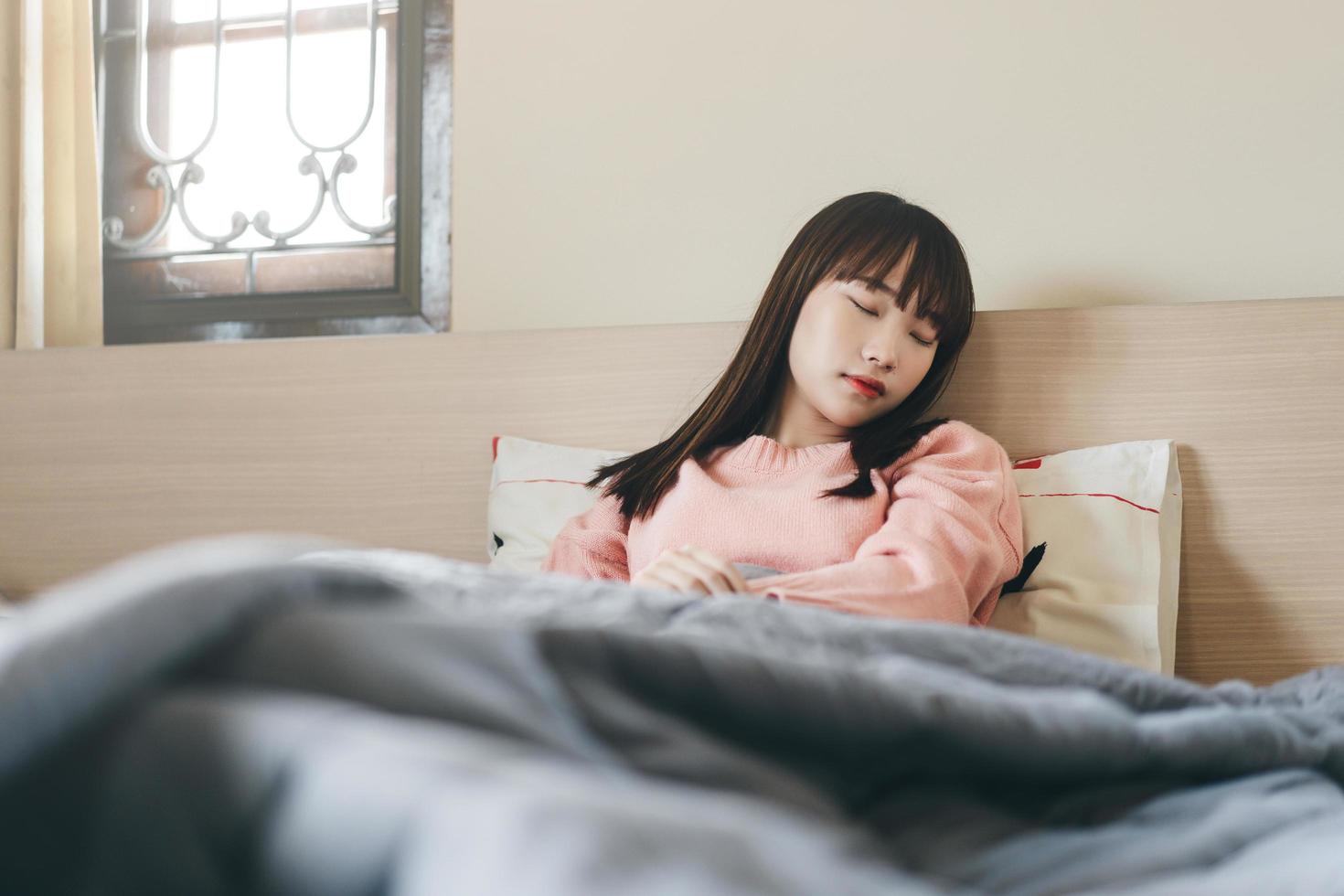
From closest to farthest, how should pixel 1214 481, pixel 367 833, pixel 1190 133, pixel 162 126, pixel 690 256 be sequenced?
pixel 367 833 < pixel 1214 481 < pixel 1190 133 < pixel 690 256 < pixel 162 126

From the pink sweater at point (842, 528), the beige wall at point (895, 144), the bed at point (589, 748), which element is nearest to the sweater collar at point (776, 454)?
the pink sweater at point (842, 528)

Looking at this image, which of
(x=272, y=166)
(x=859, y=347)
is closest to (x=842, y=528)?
(x=859, y=347)

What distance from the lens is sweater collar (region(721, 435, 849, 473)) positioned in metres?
1.27

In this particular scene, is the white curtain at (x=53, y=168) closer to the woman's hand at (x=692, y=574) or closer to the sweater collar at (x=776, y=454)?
the sweater collar at (x=776, y=454)

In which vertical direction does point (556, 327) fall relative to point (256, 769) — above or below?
above

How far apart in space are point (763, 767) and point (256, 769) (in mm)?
164

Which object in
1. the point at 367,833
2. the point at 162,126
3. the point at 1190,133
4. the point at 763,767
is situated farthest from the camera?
the point at 162,126

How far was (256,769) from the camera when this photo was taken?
289mm

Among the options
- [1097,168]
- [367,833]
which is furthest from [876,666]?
[1097,168]

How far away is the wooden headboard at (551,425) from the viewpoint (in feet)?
4.09

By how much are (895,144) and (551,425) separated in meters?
0.61

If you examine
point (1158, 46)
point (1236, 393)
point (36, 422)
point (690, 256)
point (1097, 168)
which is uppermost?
point (1158, 46)

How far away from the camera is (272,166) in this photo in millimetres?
1877

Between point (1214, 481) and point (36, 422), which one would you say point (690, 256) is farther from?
point (36, 422)
